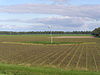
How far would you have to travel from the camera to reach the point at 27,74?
11.3 meters

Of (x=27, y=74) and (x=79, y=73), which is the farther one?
(x=79, y=73)

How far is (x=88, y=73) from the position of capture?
514 inches

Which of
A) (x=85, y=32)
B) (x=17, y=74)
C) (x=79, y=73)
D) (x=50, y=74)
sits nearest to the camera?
(x=17, y=74)

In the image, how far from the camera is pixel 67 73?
12750 mm

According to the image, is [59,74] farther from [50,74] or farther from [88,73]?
[88,73]

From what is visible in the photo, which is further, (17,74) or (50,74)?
(50,74)

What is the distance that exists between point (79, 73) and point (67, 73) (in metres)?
0.80

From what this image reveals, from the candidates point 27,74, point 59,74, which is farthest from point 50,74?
point 27,74

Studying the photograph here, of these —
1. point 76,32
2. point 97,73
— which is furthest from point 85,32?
point 97,73

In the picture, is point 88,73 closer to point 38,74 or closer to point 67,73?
point 67,73

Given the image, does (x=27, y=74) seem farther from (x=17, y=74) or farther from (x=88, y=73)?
(x=88, y=73)

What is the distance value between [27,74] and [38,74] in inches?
28.5

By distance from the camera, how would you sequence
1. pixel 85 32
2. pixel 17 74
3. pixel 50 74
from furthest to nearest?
pixel 85 32 < pixel 50 74 < pixel 17 74

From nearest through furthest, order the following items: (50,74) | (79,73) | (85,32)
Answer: (50,74), (79,73), (85,32)
